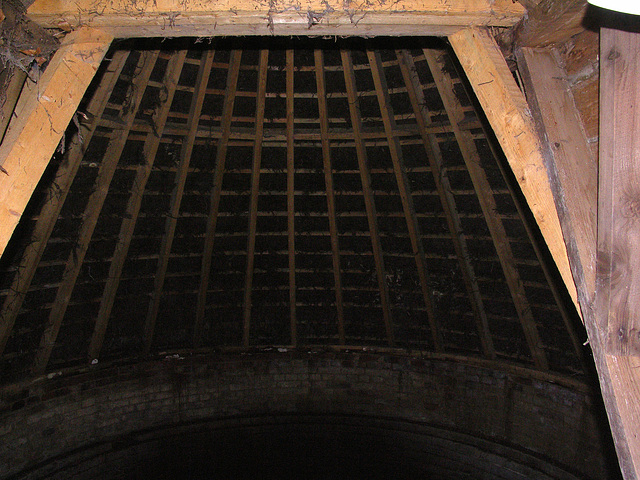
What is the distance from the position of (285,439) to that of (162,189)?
5.41 metres

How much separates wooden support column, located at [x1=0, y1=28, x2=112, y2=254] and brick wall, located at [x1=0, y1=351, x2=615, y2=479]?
631 cm

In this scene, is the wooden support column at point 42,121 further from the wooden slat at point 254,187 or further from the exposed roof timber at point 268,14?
the wooden slat at point 254,187

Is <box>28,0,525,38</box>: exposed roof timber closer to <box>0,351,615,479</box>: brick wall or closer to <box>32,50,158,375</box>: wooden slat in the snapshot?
<box>32,50,158,375</box>: wooden slat

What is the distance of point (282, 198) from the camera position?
26.0 ft

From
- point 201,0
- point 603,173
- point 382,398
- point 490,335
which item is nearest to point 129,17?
point 201,0

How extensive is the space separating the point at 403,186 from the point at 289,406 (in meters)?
5.03

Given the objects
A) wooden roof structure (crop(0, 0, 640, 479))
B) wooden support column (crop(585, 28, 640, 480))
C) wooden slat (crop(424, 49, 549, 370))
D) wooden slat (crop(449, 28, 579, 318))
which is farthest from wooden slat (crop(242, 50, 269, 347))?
wooden support column (crop(585, 28, 640, 480))

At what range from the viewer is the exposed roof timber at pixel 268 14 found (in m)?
2.62

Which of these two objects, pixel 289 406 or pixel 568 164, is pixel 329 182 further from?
pixel 568 164

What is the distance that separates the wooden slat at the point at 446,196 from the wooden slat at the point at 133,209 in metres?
2.87

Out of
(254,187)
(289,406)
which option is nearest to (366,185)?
(254,187)

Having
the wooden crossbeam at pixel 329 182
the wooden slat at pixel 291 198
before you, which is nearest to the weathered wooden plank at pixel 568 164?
the wooden crossbeam at pixel 329 182

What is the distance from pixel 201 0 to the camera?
2.62 metres

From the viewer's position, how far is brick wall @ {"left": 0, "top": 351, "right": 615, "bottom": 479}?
776 cm
